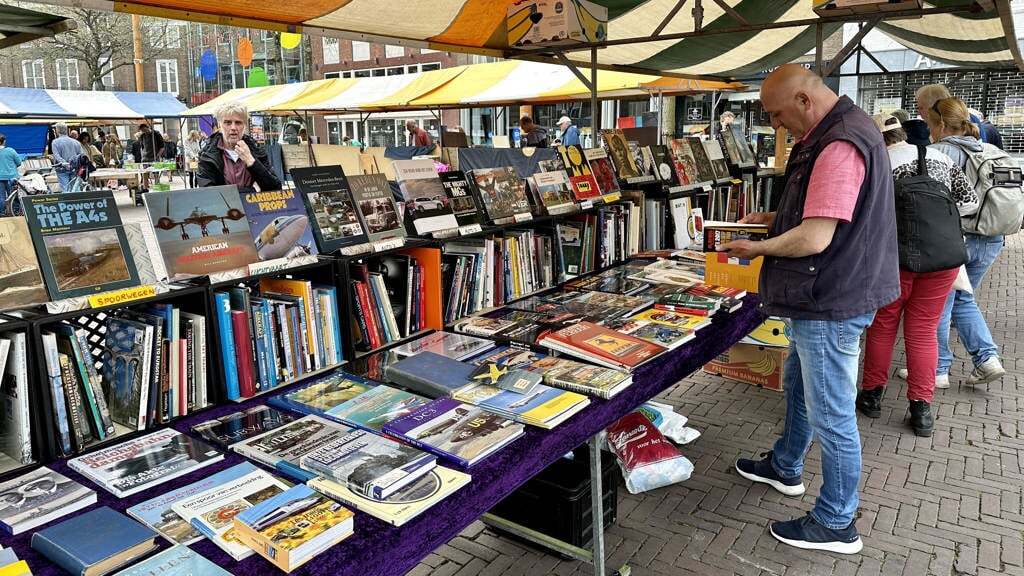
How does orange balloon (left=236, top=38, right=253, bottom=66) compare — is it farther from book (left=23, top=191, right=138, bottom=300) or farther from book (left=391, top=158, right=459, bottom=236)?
book (left=23, top=191, right=138, bottom=300)

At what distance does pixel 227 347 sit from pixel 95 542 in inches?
33.6

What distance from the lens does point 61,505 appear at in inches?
66.2

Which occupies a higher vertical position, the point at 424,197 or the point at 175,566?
the point at 424,197

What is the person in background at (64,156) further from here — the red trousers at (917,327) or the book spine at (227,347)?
the red trousers at (917,327)

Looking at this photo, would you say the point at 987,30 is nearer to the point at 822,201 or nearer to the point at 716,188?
the point at 716,188

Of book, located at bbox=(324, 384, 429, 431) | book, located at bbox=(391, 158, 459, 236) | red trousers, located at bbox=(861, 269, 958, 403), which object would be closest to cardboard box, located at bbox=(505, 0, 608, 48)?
book, located at bbox=(391, 158, 459, 236)

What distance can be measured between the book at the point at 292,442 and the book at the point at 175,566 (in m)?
0.39

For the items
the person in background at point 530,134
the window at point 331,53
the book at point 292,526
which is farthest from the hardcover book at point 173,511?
the window at point 331,53

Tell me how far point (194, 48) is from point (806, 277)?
40.1 meters

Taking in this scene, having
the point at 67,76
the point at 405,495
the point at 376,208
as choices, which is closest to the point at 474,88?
the point at 376,208

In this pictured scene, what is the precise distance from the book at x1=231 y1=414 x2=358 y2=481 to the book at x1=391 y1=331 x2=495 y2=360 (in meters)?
0.63

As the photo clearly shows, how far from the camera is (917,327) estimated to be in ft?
13.3

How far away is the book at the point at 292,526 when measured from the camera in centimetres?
147

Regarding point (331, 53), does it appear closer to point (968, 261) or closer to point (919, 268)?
point (968, 261)
